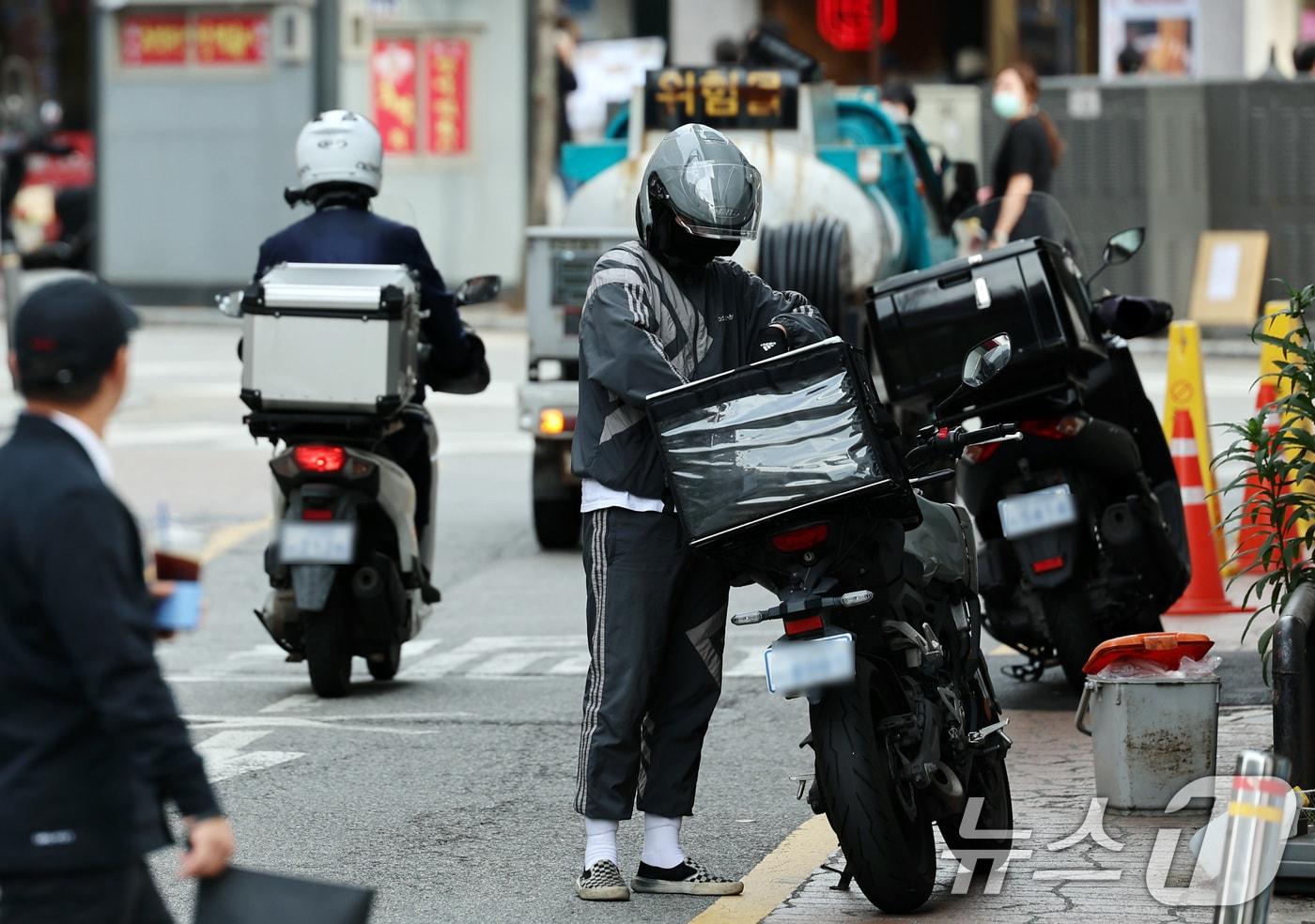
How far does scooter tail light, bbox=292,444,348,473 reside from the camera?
852 centimetres

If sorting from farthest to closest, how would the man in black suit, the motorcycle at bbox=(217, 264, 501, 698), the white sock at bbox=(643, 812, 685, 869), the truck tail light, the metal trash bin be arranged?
the truck tail light → the motorcycle at bbox=(217, 264, 501, 698) → the metal trash bin → the white sock at bbox=(643, 812, 685, 869) → the man in black suit

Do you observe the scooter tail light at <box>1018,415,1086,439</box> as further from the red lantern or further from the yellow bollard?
the red lantern

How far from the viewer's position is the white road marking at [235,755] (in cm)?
762

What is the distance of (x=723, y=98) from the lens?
13492 mm

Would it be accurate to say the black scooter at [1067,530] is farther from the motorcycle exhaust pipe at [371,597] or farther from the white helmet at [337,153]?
the white helmet at [337,153]

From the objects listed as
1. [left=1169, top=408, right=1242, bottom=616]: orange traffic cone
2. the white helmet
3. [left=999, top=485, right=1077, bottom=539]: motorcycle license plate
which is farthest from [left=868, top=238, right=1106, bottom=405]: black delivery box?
[left=1169, top=408, right=1242, bottom=616]: orange traffic cone

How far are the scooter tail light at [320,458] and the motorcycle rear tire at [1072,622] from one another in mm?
2402

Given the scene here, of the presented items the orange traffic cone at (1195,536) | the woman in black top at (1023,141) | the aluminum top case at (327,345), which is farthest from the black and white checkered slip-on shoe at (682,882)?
the woman in black top at (1023,141)

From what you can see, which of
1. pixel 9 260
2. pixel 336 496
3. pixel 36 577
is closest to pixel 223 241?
pixel 9 260

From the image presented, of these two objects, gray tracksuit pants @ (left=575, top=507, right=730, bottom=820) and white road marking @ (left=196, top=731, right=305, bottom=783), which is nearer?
gray tracksuit pants @ (left=575, top=507, right=730, bottom=820)

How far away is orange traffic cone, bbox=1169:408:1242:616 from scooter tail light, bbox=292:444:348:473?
11.4ft

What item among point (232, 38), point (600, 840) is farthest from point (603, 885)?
point (232, 38)

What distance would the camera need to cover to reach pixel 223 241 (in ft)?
85.7

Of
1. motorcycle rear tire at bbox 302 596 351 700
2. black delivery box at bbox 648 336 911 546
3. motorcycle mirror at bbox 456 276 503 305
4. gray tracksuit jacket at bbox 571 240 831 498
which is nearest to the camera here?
black delivery box at bbox 648 336 911 546
